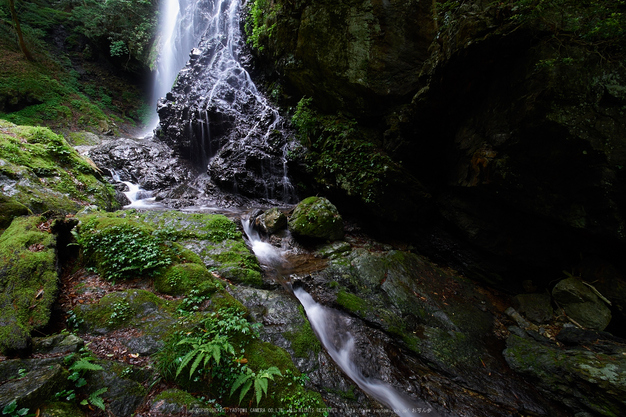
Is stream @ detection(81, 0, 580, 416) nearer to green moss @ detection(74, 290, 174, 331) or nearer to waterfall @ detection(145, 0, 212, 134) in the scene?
green moss @ detection(74, 290, 174, 331)

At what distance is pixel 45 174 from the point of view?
627 centimetres

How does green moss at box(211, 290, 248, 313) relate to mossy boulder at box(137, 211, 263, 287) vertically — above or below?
above

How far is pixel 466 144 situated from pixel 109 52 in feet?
87.0

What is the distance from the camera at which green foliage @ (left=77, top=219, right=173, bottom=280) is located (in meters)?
3.69

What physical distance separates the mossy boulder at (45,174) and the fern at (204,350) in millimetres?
5154

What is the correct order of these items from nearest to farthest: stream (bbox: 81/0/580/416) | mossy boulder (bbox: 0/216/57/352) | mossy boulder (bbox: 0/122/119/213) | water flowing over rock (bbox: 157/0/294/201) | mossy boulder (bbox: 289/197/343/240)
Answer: mossy boulder (bbox: 0/216/57/352) < stream (bbox: 81/0/580/416) < mossy boulder (bbox: 0/122/119/213) < mossy boulder (bbox: 289/197/343/240) < water flowing over rock (bbox: 157/0/294/201)

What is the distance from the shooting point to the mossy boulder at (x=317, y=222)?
24.1 feet

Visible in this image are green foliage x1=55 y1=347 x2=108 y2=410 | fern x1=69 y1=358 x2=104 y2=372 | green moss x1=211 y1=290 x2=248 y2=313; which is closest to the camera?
green foliage x1=55 y1=347 x2=108 y2=410

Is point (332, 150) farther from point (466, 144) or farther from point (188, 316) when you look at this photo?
point (188, 316)

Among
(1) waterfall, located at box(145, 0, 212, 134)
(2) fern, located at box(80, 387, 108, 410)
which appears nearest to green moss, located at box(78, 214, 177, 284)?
(2) fern, located at box(80, 387, 108, 410)

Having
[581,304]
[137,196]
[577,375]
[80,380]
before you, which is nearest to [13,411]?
[80,380]

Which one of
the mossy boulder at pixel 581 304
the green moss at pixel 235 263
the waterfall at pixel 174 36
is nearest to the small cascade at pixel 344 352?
the green moss at pixel 235 263

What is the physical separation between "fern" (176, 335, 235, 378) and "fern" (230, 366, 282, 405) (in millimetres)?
254

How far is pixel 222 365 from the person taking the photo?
8.43 feet
